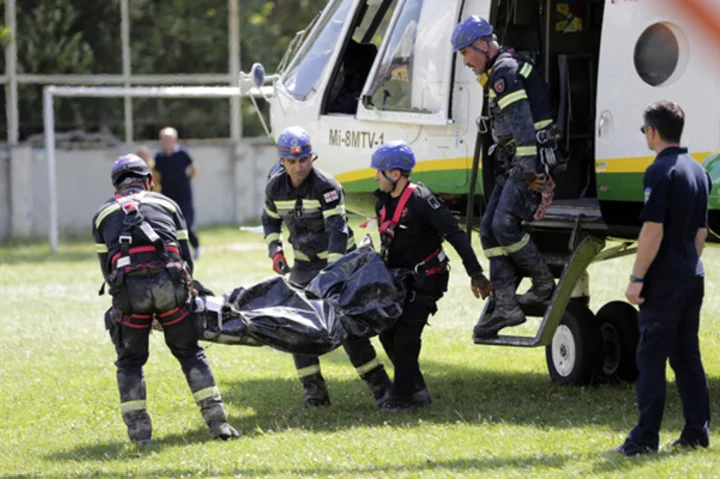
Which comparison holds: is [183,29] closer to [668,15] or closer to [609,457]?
[668,15]

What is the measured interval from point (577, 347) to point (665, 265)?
2826mm

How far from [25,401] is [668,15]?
5577 mm

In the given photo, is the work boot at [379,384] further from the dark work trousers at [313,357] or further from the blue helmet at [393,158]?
the blue helmet at [393,158]

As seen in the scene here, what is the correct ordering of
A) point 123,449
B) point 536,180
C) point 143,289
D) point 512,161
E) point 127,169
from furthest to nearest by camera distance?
point 512,161 → point 536,180 → point 127,169 → point 123,449 → point 143,289

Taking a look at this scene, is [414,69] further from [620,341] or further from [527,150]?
[620,341]

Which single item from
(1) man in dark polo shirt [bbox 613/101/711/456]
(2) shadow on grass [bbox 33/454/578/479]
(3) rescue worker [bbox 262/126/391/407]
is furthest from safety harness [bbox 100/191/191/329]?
(1) man in dark polo shirt [bbox 613/101/711/456]

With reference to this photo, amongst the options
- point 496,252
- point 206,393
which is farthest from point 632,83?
point 206,393

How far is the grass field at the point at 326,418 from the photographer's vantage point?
6.73 metres

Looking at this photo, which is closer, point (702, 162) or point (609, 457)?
point (609, 457)

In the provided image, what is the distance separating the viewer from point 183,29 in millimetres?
25625

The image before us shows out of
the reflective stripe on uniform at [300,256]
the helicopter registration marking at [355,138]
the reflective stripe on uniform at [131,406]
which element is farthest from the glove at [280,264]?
the reflective stripe on uniform at [131,406]

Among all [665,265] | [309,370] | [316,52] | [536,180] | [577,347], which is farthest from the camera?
[316,52]

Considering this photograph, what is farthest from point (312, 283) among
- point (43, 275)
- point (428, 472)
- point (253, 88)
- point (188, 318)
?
point (43, 275)

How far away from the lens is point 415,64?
9266 millimetres
